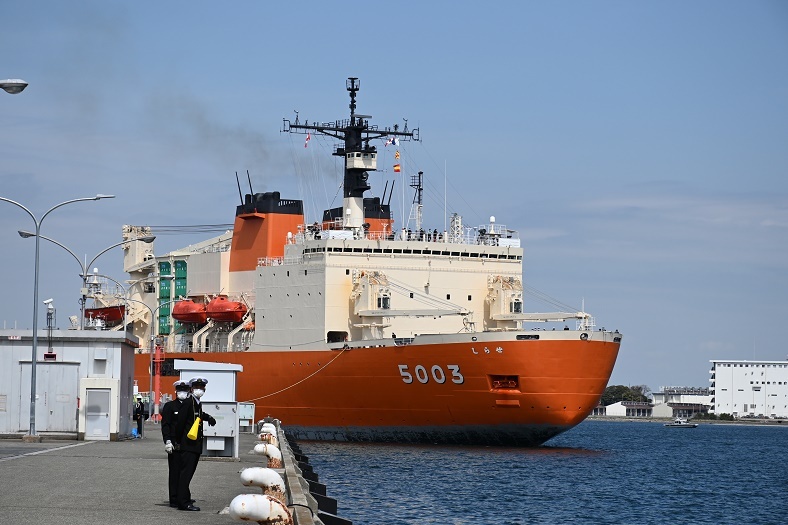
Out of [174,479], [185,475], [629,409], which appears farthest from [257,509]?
[629,409]

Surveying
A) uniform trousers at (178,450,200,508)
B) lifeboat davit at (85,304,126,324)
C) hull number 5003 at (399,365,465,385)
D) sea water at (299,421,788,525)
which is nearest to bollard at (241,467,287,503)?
uniform trousers at (178,450,200,508)

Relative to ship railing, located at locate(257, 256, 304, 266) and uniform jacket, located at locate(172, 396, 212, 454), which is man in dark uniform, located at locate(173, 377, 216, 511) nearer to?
uniform jacket, located at locate(172, 396, 212, 454)

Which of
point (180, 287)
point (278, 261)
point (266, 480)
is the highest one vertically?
point (278, 261)

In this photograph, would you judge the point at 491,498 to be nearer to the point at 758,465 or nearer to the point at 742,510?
the point at 742,510

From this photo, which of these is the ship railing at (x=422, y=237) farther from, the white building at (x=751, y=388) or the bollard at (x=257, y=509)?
the white building at (x=751, y=388)

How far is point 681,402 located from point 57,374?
138152 mm

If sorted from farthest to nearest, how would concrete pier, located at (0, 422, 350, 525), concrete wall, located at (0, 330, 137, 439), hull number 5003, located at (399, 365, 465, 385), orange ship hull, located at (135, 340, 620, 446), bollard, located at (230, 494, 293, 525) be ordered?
1. hull number 5003, located at (399, 365, 465, 385)
2. orange ship hull, located at (135, 340, 620, 446)
3. concrete wall, located at (0, 330, 137, 439)
4. concrete pier, located at (0, 422, 350, 525)
5. bollard, located at (230, 494, 293, 525)

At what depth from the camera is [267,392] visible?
43.5 meters

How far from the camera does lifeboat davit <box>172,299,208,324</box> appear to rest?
49216 millimetres

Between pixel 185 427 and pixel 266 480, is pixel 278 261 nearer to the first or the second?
pixel 185 427

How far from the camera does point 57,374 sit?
2850 cm

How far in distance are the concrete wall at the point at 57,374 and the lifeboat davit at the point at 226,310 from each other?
18251 mm

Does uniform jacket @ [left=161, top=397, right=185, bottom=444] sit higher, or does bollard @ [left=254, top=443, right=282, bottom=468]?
uniform jacket @ [left=161, top=397, right=185, bottom=444]

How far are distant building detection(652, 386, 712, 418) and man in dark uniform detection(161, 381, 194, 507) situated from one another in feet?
440
